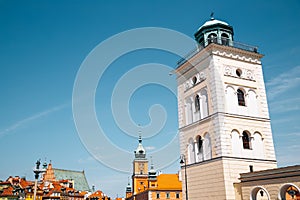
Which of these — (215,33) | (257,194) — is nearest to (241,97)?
(215,33)

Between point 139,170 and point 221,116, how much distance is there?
9577 cm

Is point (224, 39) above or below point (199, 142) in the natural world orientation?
above

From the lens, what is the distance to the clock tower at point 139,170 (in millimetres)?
109812

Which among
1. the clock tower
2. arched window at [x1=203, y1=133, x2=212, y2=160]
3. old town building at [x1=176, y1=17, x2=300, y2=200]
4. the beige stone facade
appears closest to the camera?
the beige stone facade

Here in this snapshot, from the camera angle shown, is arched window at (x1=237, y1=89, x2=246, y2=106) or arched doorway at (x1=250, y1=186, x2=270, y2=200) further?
arched window at (x1=237, y1=89, x2=246, y2=106)

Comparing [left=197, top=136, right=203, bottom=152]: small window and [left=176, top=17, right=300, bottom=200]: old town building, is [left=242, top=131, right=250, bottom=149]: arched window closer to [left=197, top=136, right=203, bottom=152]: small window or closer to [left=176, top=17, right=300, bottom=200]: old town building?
[left=176, top=17, right=300, bottom=200]: old town building

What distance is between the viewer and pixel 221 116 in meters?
23.7

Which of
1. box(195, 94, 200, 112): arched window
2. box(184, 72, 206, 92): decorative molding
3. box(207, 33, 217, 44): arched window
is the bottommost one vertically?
box(195, 94, 200, 112): arched window

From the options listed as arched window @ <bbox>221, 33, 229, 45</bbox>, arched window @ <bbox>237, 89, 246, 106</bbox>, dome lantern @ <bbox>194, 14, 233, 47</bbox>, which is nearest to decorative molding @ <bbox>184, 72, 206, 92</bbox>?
dome lantern @ <bbox>194, 14, 233, 47</bbox>

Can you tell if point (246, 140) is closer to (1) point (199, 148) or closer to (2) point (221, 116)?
(2) point (221, 116)

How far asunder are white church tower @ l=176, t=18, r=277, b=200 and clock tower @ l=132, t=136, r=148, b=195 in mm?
85795

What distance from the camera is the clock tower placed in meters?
110

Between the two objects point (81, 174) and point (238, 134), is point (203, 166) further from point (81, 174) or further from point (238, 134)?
point (81, 174)

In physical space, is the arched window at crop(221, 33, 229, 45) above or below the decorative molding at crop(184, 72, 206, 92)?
above
